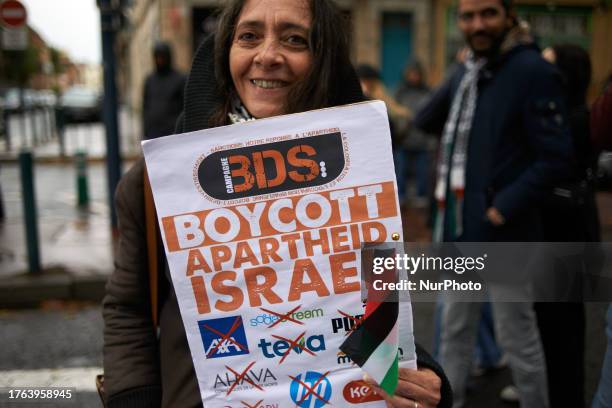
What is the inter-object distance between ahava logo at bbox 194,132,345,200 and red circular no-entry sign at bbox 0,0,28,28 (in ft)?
26.6

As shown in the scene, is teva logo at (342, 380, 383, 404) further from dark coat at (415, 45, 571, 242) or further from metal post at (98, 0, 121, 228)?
metal post at (98, 0, 121, 228)

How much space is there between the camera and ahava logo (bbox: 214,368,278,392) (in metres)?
1.27

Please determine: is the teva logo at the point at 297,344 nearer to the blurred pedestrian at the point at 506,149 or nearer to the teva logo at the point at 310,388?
the teva logo at the point at 310,388

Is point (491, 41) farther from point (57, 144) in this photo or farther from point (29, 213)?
point (57, 144)

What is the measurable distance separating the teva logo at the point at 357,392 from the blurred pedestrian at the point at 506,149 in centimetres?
153

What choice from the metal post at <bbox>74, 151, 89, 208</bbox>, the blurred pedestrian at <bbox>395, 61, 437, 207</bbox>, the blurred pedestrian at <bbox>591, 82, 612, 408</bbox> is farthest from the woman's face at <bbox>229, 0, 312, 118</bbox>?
the metal post at <bbox>74, 151, 89, 208</bbox>

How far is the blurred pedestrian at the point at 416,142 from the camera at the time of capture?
28.1 feet

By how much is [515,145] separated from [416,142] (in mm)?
6124

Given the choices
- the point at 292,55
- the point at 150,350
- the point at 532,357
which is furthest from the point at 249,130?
the point at 532,357

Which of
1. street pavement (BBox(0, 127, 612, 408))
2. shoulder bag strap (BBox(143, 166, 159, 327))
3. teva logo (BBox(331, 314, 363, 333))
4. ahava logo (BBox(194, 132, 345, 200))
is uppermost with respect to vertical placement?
ahava logo (BBox(194, 132, 345, 200))

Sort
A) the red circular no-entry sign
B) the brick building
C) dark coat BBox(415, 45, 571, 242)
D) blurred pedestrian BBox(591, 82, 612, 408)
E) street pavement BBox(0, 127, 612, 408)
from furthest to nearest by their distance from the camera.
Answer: the brick building, the red circular no-entry sign, street pavement BBox(0, 127, 612, 408), dark coat BBox(415, 45, 571, 242), blurred pedestrian BBox(591, 82, 612, 408)

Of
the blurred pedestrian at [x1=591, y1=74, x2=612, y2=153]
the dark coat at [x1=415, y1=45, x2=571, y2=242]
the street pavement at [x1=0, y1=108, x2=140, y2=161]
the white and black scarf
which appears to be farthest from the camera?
the street pavement at [x1=0, y1=108, x2=140, y2=161]

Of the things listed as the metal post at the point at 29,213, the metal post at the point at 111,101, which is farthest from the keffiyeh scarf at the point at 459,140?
the metal post at the point at 111,101

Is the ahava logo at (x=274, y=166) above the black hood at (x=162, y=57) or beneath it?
beneath
